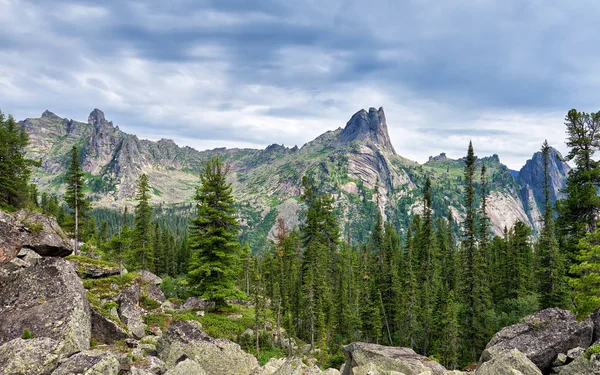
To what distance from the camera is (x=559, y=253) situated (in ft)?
115

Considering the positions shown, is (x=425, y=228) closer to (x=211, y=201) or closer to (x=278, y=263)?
(x=278, y=263)

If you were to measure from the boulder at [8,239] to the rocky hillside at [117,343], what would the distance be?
48 mm

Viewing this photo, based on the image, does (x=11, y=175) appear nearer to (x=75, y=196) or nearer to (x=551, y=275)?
(x=75, y=196)

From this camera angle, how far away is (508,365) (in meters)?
13.0

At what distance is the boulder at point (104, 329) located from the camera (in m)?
17.4

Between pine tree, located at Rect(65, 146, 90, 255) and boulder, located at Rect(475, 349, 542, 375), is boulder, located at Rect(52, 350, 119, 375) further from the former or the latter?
pine tree, located at Rect(65, 146, 90, 255)

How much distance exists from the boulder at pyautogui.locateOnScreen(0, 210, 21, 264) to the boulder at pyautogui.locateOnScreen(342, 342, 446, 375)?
1831cm

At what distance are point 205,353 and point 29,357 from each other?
681 centimetres

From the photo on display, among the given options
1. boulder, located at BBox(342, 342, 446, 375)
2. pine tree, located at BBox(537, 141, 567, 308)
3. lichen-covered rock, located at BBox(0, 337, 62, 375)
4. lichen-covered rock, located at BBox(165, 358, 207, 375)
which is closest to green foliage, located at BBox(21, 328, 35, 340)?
lichen-covered rock, located at BBox(0, 337, 62, 375)

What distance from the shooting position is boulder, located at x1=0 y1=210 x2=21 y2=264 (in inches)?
629

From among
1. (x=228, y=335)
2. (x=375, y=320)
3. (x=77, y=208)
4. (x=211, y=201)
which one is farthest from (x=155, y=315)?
(x=77, y=208)

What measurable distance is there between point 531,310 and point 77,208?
66423 millimetres

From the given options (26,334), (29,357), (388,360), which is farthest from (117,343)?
(388,360)

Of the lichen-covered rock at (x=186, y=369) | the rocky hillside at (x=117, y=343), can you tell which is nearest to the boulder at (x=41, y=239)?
the rocky hillside at (x=117, y=343)
